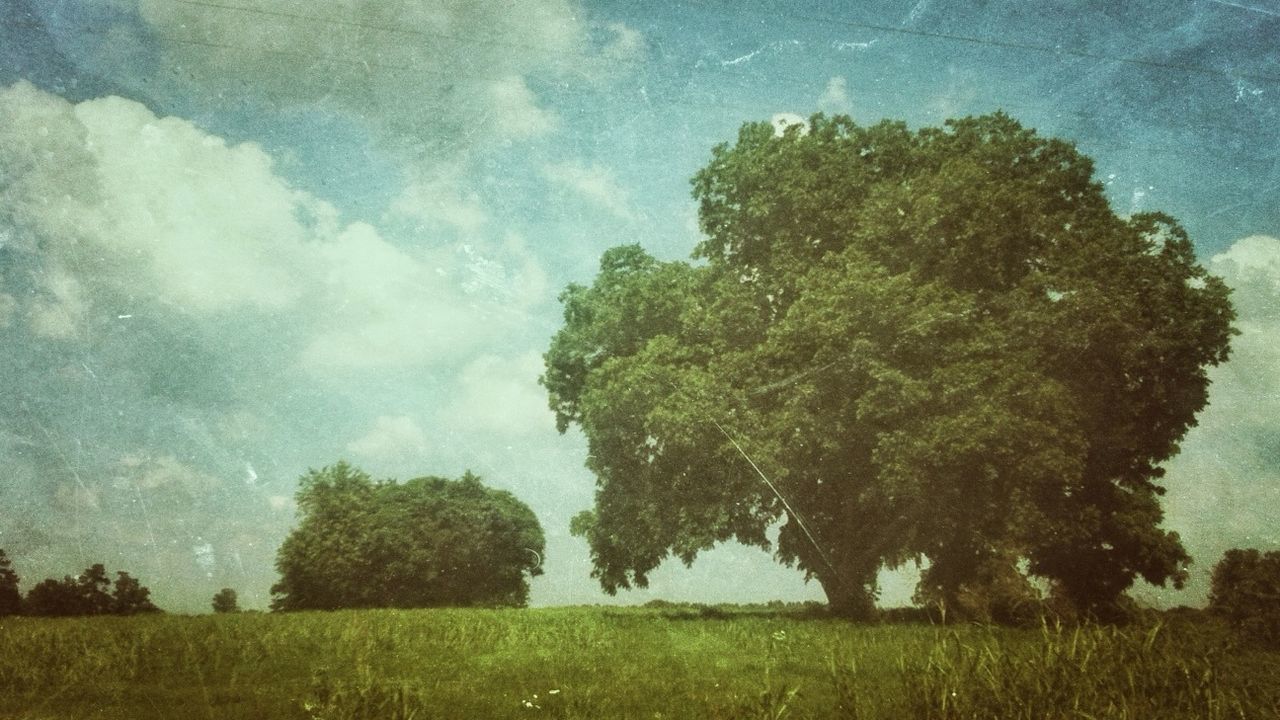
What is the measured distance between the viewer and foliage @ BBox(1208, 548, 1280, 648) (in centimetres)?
1831

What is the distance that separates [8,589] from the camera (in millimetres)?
37469

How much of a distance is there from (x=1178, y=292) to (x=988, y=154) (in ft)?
21.3

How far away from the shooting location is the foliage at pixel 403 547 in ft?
160

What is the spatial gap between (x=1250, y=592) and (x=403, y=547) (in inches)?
2033

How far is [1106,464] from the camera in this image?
18844 millimetres

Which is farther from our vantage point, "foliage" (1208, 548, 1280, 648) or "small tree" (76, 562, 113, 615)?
"small tree" (76, 562, 113, 615)

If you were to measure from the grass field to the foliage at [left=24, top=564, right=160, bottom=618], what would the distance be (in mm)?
39324

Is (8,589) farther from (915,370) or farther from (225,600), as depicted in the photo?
(915,370)

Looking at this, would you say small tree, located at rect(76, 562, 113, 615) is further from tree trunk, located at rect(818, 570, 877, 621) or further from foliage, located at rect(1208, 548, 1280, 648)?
foliage, located at rect(1208, 548, 1280, 648)

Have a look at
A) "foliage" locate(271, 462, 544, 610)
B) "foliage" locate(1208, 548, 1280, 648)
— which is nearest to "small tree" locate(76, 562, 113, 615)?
"foliage" locate(271, 462, 544, 610)

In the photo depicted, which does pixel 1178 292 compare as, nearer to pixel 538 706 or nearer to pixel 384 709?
pixel 538 706

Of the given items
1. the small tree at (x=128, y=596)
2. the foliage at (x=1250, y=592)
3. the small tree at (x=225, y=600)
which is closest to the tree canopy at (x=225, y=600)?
the small tree at (x=225, y=600)

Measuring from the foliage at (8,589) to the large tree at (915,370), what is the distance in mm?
39779

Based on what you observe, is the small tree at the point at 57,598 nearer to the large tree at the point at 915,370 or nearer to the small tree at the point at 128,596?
the small tree at the point at 128,596
